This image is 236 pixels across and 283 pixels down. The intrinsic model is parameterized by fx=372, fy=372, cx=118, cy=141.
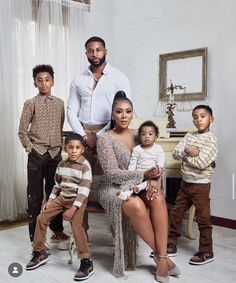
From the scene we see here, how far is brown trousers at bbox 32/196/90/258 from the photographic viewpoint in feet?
7.44

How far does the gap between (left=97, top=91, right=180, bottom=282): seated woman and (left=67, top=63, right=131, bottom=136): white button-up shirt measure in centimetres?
17

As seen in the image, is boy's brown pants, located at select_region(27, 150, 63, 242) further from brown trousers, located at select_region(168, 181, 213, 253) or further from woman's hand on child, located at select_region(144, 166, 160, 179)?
brown trousers, located at select_region(168, 181, 213, 253)

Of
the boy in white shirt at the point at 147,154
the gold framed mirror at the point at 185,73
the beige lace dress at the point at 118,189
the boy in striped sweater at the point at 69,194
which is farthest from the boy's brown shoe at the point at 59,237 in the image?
the gold framed mirror at the point at 185,73

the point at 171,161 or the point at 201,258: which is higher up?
the point at 171,161

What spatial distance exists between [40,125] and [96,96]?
1.63 feet

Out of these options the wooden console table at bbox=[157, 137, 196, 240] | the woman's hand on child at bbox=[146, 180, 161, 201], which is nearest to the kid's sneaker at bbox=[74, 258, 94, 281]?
the woman's hand on child at bbox=[146, 180, 161, 201]

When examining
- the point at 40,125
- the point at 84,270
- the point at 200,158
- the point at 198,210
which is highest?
the point at 40,125

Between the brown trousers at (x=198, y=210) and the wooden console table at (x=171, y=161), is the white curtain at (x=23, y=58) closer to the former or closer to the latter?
the wooden console table at (x=171, y=161)

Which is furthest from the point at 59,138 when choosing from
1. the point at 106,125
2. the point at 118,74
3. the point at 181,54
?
the point at 181,54

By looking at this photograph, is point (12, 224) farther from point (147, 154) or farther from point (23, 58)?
point (147, 154)

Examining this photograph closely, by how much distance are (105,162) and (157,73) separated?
1829 mm

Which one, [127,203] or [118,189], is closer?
[127,203]

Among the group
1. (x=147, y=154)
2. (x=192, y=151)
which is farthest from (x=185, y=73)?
(x=147, y=154)

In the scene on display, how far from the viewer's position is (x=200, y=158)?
99.9 inches
